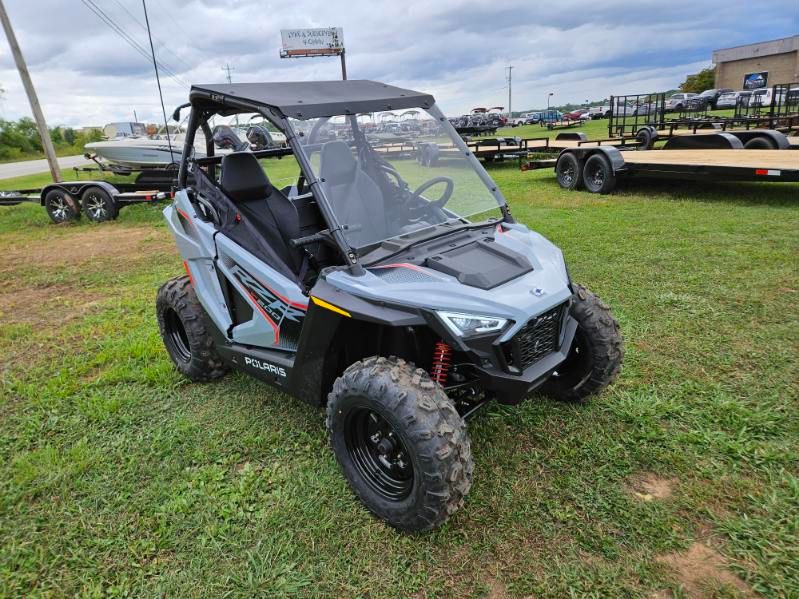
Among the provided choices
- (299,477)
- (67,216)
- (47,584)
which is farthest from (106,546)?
(67,216)

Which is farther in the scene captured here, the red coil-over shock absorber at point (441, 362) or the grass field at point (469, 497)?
the red coil-over shock absorber at point (441, 362)

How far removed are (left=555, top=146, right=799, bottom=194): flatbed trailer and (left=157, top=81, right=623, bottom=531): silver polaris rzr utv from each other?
7100mm

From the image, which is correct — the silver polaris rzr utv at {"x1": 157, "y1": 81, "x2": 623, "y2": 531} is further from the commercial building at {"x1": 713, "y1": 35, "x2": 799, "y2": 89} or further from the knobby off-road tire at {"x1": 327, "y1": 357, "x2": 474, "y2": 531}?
the commercial building at {"x1": 713, "y1": 35, "x2": 799, "y2": 89}

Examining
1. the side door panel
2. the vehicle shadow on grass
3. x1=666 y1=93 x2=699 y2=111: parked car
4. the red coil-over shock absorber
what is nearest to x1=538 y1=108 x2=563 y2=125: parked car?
x1=666 y1=93 x2=699 y2=111: parked car

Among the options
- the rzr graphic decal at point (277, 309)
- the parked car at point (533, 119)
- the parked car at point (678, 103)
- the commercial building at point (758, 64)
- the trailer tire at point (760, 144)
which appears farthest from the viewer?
the parked car at point (533, 119)

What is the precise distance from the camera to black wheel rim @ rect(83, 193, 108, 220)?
11258 mm

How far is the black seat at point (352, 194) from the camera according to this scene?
112 inches

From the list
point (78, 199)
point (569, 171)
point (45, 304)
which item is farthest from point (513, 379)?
point (78, 199)

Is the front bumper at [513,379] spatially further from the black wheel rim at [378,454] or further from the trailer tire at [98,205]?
the trailer tire at [98,205]

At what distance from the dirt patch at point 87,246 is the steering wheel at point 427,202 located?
6.59m

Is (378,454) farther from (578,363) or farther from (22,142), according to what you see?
(22,142)

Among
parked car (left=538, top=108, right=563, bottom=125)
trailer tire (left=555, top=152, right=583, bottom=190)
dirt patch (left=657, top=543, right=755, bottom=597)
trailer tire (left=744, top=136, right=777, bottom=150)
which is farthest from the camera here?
parked car (left=538, top=108, right=563, bottom=125)

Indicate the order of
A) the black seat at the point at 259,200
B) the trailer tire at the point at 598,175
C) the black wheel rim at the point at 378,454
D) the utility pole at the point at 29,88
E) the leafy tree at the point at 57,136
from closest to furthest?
the black wheel rim at the point at 378,454, the black seat at the point at 259,200, the trailer tire at the point at 598,175, the utility pole at the point at 29,88, the leafy tree at the point at 57,136

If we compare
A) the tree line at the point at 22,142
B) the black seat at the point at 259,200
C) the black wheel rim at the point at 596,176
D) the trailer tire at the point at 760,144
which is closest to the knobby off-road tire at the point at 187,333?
the black seat at the point at 259,200
